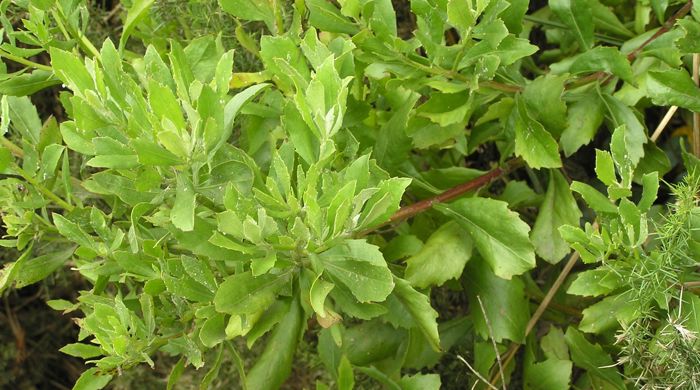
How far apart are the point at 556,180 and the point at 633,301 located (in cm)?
33

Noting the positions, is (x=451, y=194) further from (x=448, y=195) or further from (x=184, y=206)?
(x=184, y=206)

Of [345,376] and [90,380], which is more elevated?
[90,380]

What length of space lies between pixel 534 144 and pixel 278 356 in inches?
19.9

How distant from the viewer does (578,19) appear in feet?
4.57

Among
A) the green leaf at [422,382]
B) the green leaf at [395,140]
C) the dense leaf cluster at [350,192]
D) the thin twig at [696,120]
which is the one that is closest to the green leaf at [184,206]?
the dense leaf cluster at [350,192]

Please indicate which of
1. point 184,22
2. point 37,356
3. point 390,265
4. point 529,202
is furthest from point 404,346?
point 37,356

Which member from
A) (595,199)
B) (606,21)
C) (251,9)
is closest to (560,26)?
(606,21)

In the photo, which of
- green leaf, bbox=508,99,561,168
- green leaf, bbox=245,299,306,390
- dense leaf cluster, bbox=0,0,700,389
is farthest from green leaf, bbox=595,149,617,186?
green leaf, bbox=245,299,306,390

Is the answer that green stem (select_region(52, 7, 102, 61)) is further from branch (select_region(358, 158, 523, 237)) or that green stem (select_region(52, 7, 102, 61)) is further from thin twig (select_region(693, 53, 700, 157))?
thin twig (select_region(693, 53, 700, 157))

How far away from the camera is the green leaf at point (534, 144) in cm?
125

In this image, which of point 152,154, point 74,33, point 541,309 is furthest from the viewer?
point 541,309

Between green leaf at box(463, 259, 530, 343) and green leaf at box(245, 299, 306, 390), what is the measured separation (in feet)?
1.05

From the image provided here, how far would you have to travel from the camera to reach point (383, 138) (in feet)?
4.32

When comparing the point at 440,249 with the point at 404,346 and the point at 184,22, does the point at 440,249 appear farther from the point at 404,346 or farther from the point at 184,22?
the point at 184,22
